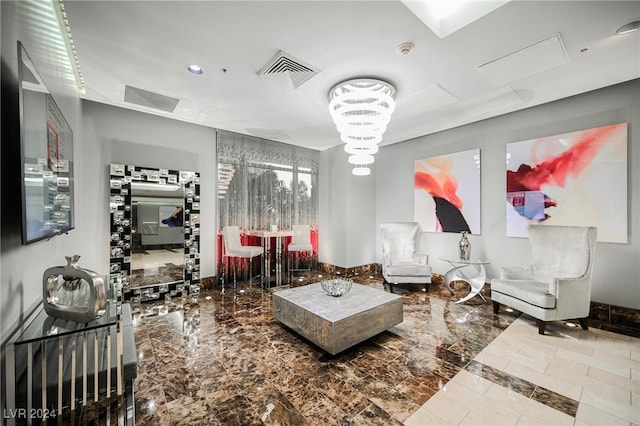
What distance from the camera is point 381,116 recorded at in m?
2.89

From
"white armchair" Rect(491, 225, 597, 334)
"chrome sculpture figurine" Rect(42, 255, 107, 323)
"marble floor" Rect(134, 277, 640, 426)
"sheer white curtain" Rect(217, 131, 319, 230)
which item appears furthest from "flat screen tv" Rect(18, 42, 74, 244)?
"white armchair" Rect(491, 225, 597, 334)

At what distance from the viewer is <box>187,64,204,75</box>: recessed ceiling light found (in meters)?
2.76

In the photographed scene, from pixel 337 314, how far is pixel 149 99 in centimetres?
359

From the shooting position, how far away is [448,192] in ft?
15.6

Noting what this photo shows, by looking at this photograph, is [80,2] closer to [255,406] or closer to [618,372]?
[255,406]

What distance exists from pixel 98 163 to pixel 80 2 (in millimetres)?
2383

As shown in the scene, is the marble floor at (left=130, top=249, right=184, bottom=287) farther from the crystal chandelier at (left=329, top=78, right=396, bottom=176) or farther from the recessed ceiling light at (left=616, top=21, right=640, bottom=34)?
the recessed ceiling light at (left=616, top=21, right=640, bottom=34)

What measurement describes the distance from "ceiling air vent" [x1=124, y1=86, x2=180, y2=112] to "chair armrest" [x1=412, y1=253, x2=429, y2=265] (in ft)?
14.5

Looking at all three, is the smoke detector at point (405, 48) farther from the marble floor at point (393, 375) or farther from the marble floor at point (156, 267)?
the marble floor at point (156, 267)

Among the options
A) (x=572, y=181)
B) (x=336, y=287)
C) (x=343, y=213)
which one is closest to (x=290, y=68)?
(x=336, y=287)

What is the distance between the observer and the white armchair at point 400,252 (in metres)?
4.39

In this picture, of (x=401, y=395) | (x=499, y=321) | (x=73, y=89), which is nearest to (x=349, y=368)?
(x=401, y=395)

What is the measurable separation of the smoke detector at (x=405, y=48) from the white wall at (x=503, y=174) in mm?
2645

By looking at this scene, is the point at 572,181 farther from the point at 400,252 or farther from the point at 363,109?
the point at 363,109
